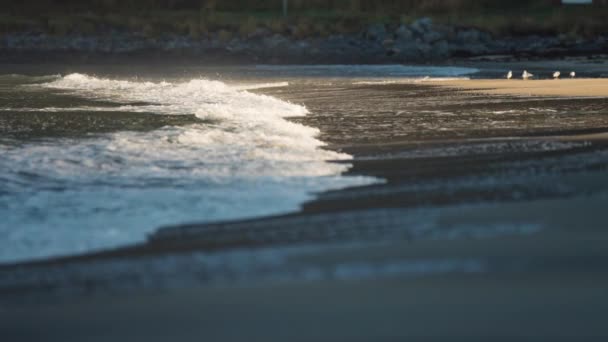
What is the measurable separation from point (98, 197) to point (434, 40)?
34821mm

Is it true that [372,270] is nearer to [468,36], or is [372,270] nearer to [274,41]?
[274,41]

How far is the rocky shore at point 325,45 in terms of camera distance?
3897 centimetres

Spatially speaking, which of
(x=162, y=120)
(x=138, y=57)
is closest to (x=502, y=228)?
(x=162, y=120)

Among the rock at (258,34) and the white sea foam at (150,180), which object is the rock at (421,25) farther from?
Result: the white sea foam at (150,180)

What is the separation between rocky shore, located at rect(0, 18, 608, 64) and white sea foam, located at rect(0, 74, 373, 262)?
86.3 feet

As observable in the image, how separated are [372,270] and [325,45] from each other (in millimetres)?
36007

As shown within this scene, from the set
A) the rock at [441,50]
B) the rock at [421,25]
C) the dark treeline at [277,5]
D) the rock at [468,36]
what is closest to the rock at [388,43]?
the rock at [441,50]

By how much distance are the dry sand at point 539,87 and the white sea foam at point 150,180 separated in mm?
6687

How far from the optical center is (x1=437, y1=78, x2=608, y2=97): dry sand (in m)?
18.2

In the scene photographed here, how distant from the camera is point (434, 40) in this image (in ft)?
135

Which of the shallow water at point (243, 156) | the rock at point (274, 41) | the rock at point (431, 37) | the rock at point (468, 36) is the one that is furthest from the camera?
the rock at point (468, 36)

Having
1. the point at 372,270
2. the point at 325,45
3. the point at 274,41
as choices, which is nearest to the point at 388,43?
the point at 325,45

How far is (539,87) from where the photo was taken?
795 inches

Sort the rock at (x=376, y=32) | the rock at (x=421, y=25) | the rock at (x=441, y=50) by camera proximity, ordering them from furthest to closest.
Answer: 1. the rock at (x=421, y=25)
2. the rock at (x=376, y=32)
3. the rock at (x=441, y=50)
